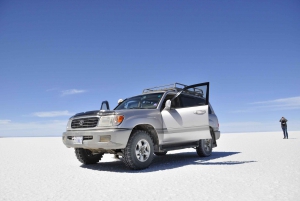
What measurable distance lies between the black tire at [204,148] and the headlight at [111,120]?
10.8 feet

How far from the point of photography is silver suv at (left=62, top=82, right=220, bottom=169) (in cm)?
581

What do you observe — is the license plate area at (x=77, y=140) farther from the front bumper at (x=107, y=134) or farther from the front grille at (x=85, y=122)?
the front grille at (x=85, y=122)

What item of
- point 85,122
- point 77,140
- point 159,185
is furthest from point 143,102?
point 159,185

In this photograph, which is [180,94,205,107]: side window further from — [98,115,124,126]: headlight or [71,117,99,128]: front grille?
[71,117,99,128]: front grille

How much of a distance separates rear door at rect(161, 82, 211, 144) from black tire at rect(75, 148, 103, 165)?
2134 millimetres

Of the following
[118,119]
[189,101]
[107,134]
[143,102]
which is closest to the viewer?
[107,134]

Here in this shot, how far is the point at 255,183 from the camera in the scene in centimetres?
425

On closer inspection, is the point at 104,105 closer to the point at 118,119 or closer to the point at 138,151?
the point at 118,119

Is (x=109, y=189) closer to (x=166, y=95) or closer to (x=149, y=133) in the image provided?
(x=149, y=133)

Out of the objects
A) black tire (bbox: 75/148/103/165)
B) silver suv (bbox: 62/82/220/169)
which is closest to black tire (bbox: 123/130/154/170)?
silver suv (bbox: 62/82/220/169)

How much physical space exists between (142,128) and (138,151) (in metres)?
0.67

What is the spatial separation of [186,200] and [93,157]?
443 centimetres

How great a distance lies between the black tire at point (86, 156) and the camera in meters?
7.05

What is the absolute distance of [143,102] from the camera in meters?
7.34
